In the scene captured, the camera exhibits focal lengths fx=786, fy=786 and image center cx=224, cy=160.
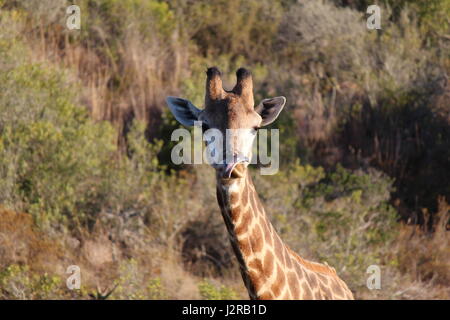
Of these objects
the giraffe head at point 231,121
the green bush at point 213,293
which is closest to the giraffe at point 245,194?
the giraffe head at point 231,121

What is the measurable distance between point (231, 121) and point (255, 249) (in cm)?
69

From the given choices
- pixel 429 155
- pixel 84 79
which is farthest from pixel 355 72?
pixel 84 79

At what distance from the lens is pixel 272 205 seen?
27.3ft

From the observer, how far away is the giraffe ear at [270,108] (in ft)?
14.3

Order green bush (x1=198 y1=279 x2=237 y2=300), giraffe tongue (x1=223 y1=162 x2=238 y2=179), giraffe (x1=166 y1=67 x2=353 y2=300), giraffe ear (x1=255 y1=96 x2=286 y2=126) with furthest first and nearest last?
green bush (x1=198 y1=279 x2=237 y2=300) → giraffe ear (x1=255 y1=96 x2=286 y2=126) → giraffe (x1=166 y1=67 x2=353 y2=300) → giraffe tongue (x1=223 y1=162 x2=238 y2=179)

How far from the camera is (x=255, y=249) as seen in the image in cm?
406

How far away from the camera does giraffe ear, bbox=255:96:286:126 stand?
14.3 ft

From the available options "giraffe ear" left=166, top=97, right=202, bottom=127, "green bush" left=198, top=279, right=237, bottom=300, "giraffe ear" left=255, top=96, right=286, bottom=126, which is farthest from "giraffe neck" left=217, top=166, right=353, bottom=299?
"green bush" left=198, top=279, right=237, bottom=300

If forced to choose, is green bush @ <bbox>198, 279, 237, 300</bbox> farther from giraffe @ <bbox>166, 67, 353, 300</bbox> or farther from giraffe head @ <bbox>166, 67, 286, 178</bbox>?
giraffe head @ <bbox>166, 67, 286, 178</bbox>

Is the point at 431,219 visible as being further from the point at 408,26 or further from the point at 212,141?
the point at 212,141

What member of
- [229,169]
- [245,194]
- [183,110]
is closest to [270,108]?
[183,110]

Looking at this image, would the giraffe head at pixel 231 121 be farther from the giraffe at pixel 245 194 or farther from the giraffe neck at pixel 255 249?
the giraffe neck at pixel 255 249

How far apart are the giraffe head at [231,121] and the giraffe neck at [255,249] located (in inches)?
4.1

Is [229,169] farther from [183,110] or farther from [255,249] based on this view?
[183,110]
